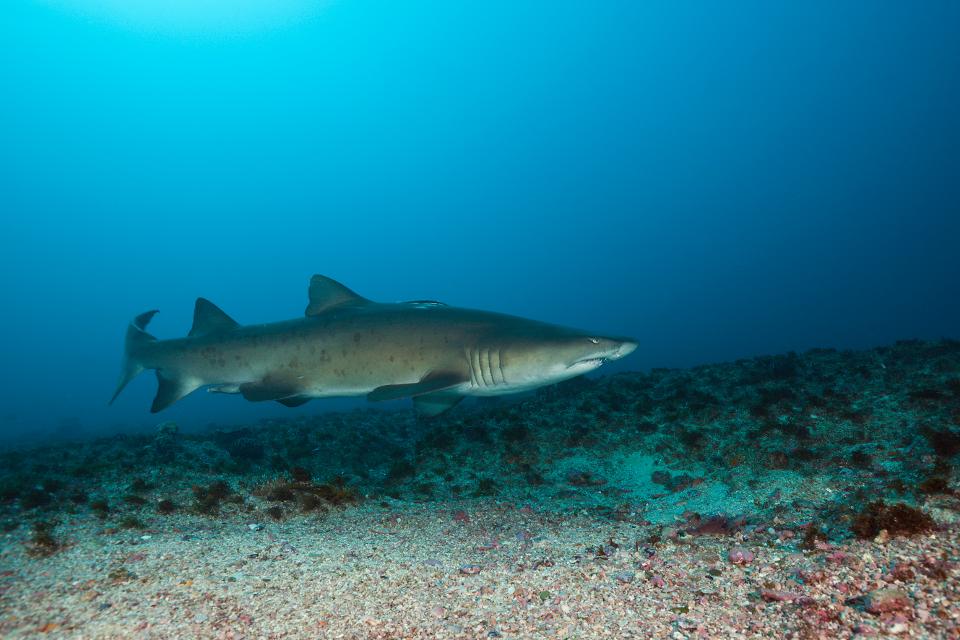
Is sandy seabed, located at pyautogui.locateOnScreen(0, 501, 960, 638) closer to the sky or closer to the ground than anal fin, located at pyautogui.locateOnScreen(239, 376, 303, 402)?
closer to the ground

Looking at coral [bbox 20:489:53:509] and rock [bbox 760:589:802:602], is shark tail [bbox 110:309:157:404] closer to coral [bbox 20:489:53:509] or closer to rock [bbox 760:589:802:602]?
coral [bbox 20:489:53:509]

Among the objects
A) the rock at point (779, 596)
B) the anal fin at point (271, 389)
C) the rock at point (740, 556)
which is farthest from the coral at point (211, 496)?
the rock at point (779, 596)

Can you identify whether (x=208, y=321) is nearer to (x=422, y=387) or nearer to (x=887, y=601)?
(x=422, y=387)

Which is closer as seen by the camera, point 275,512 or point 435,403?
point 275,512

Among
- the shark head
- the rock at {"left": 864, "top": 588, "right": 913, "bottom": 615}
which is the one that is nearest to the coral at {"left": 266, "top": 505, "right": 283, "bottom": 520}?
the shark head

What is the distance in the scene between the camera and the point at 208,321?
714 centimetres

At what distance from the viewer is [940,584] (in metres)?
2.47

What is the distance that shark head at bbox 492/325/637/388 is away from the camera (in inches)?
219

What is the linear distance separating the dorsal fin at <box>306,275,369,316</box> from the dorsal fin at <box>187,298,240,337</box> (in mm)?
1309

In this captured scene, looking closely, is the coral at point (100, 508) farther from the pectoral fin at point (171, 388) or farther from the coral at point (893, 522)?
the coral at point (893, 522)

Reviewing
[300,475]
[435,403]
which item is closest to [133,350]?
[300,475]

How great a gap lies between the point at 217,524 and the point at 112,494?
4.78 ft

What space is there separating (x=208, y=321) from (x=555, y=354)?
5121 millimetres

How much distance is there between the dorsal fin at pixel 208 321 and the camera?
7.04 meters
